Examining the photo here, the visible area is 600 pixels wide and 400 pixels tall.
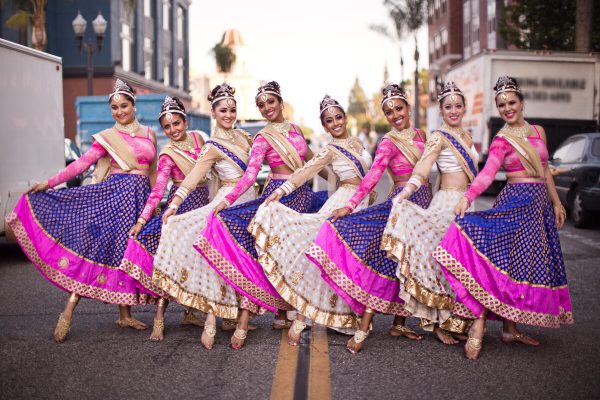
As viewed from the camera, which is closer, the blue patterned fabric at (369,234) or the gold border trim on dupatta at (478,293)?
the gold border trim on dupatta at (478,293)

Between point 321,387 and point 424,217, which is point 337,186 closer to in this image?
point 424,217

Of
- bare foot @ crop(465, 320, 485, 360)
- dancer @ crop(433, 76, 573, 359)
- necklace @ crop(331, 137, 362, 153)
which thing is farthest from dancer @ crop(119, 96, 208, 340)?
bare foot @ crop(465, 320, 485, 360)

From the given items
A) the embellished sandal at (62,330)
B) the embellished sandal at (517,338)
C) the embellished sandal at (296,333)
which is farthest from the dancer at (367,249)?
the embellished sandal at (62,330)

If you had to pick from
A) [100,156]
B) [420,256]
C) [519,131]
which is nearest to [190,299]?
[100,156]

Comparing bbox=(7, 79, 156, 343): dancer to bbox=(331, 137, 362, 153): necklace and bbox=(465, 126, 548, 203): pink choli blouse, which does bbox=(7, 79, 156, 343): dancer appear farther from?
bbox=(465, 126, 548, 203): pink choli blouse

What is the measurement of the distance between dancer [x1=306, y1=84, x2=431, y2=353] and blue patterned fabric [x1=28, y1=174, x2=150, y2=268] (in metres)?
1.64

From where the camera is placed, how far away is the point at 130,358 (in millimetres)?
5164

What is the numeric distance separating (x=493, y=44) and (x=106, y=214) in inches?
1595

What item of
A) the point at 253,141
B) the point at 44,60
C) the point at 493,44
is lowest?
the point at 253,141

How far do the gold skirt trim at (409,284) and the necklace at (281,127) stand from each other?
1293mm

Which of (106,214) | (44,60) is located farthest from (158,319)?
(44,60)

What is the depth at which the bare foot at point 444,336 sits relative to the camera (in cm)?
551

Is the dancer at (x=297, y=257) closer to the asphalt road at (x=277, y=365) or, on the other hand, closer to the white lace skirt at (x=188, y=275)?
the asphalt road at (x=277, y=365)

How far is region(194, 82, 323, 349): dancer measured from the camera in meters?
5.49
